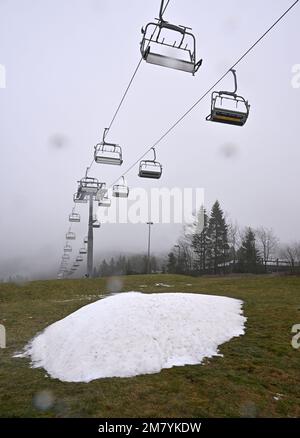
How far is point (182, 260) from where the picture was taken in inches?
3115

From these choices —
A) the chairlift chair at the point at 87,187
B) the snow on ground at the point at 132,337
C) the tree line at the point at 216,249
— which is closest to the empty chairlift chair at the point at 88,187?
the chairlift chair at the point at 87,187

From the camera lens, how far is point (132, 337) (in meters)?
9.41

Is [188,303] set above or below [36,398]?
above

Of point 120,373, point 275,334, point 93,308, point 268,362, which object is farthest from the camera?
point 93,308

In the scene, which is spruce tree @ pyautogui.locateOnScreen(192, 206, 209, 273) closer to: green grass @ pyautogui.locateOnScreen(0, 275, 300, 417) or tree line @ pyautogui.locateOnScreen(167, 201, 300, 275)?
tree line @ pyautogui.locateOnScreen(167, 201, 300, 275)

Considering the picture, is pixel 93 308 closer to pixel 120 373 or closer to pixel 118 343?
pixel 118 343

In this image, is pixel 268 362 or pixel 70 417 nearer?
pixel 70 417

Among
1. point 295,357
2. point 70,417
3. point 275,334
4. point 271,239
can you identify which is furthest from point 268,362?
point 271,239

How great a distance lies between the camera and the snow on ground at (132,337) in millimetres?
8281

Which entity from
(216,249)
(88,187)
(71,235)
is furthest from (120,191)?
(216,249)

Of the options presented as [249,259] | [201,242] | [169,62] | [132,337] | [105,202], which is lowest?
[132,337]

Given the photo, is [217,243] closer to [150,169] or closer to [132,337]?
[150,169]
